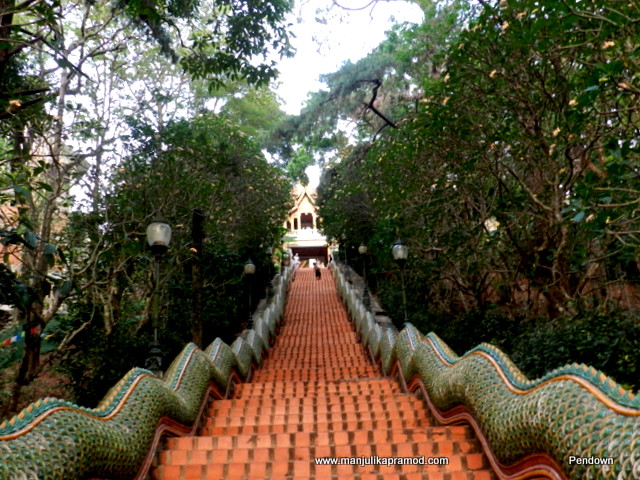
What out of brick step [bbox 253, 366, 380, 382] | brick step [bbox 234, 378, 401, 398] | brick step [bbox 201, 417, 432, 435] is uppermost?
brick step [bbox 201, 417, 432, 435]

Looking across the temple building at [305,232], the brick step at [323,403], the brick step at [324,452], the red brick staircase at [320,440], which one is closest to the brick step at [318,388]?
the red brick staircase at [320,440]

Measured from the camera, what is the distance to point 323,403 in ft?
18.4

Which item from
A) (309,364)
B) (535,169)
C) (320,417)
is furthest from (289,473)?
(309,364)

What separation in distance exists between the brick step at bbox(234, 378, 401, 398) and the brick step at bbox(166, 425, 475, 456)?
2.44 metres

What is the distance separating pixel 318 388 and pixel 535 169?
5.60 metres

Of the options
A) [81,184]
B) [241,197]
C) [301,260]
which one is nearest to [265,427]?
[81,184]

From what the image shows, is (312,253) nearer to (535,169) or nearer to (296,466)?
(535,169)

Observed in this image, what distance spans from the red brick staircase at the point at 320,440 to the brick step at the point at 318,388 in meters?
0.02

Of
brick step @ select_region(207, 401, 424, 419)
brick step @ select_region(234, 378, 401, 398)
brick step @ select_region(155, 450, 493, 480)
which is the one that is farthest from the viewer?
brick step @ select_region(234, 378, 401, 398)

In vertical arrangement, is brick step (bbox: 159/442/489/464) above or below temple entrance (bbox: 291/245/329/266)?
below

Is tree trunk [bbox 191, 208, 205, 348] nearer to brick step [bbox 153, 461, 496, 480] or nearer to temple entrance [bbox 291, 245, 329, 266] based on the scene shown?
brick step [bbox 153, 461, 496, 480]

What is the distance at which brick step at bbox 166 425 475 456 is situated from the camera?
407 cm

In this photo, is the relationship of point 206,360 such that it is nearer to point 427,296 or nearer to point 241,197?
point 241,197

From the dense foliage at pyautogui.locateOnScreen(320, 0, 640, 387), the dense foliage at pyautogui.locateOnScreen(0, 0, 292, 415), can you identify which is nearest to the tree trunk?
the dense foliage at pyautogui.locateOnScreen(0, 0, 292, 415)
